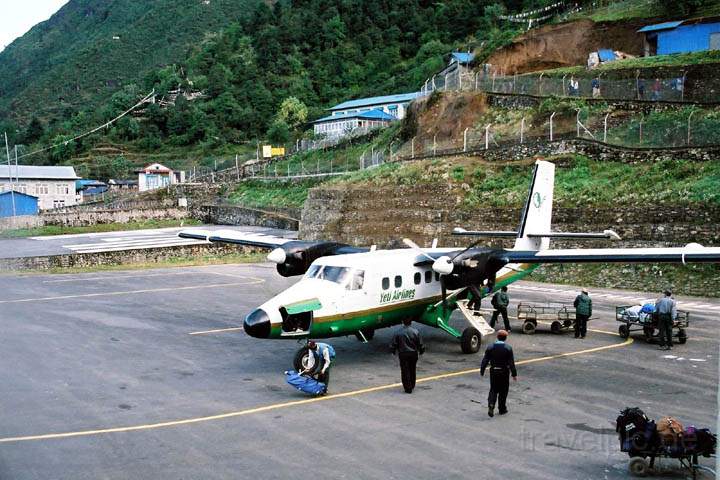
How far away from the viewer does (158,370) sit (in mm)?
18406

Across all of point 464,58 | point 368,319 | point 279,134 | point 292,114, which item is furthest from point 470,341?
point 292,114

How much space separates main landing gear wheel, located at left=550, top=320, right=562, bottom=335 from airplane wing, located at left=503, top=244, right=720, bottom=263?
287cm

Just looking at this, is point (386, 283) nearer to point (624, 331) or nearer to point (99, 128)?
point (624, 331)

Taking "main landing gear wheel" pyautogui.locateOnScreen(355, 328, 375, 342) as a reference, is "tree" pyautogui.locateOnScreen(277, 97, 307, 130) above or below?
above

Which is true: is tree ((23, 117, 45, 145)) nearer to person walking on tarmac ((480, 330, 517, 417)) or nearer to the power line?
the power line

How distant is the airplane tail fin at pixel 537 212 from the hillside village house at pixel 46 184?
82.0 metres

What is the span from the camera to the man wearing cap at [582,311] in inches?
859

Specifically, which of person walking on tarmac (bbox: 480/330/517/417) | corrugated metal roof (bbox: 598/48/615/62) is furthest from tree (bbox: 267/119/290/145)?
person walking on tarmac (bbox: 480/330/517/417)

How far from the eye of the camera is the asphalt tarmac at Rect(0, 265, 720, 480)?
1177 cm

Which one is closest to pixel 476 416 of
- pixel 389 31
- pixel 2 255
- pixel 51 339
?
pixel 51 339

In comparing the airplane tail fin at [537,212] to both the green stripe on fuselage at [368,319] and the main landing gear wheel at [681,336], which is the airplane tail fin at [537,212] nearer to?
the green stripe on fuselage at [368,319]

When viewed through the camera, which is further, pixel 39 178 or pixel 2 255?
pixel 39 178

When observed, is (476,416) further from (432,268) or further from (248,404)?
(432,268)

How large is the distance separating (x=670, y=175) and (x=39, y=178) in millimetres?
82331
